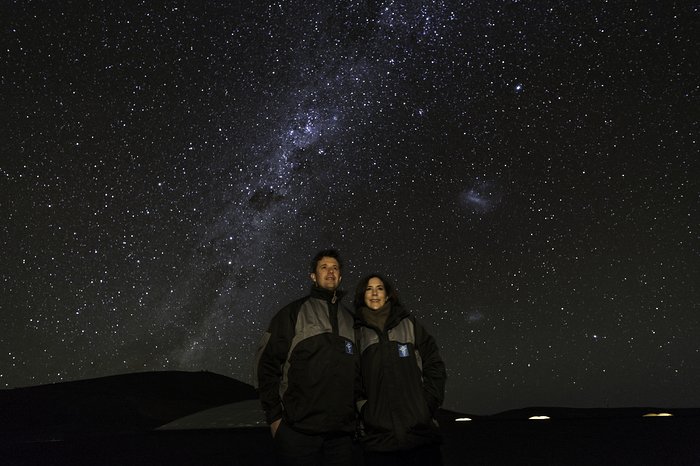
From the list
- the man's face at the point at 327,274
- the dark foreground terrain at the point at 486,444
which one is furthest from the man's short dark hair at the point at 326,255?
the dark foreground terrain at the point at 486,444

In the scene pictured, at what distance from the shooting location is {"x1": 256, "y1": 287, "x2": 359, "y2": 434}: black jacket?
9.01 ft

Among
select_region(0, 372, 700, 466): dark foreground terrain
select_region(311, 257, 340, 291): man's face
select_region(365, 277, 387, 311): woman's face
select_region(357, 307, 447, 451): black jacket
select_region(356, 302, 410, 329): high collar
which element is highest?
select_region(311, 257, 340, 291): man's face

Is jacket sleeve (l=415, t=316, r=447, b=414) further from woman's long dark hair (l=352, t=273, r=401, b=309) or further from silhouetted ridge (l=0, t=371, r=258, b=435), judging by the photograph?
silhouetted ridge (l=0, t=371, r=258, b=435)

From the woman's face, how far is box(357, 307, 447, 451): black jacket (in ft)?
0.25

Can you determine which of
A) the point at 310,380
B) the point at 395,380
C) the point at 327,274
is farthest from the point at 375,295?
the point at 310,380

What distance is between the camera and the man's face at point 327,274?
3002 mm

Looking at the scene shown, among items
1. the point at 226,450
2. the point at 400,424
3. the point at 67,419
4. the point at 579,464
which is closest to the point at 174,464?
the point at 226,450

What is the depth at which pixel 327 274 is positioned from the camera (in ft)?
9.87

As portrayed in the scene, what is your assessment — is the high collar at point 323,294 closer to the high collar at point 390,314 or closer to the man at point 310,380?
the man at point 310,380

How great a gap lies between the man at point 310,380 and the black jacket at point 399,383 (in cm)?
8

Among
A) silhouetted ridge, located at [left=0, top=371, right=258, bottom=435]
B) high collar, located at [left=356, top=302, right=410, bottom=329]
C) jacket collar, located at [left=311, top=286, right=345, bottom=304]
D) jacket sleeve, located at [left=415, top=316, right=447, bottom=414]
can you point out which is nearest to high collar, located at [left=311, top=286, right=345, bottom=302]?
jacket collar, located at [left=311, top=286, right=345, bottom=304]

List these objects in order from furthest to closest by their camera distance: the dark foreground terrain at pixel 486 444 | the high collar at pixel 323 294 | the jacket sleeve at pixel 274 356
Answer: the dark foreground terrain at pixel 486 444 < the high collar at pixel 323 294 < the jacket sleeve at pixel 274 356

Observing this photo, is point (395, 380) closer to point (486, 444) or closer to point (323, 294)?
point (323, 294)

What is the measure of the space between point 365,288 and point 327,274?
22cm
